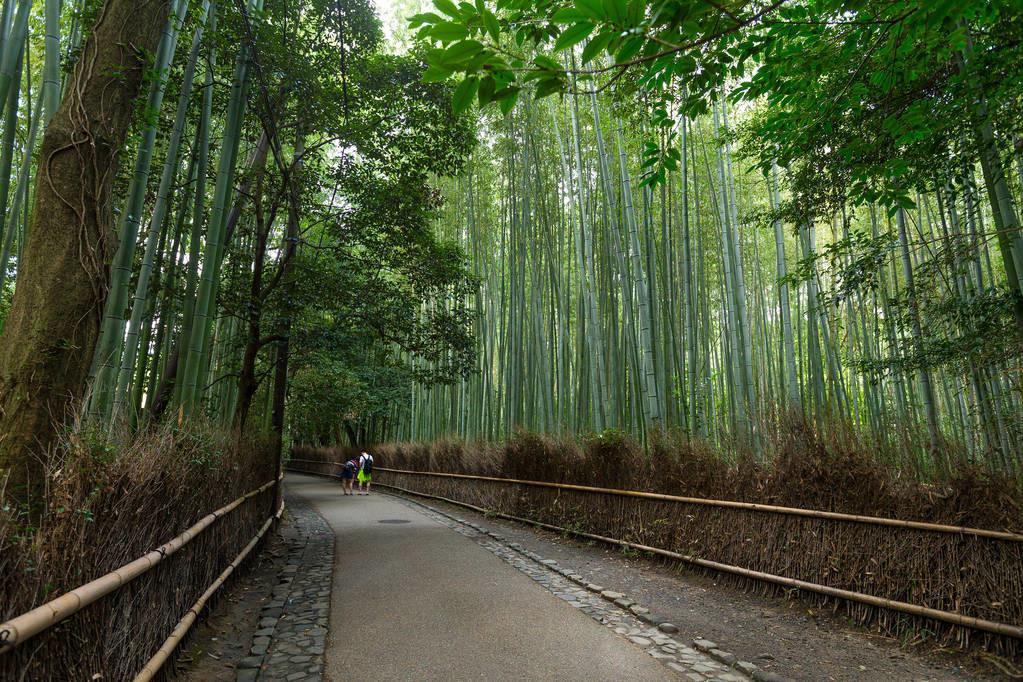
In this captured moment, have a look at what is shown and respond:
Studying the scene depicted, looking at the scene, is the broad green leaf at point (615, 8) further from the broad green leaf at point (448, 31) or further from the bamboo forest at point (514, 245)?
the broad green leaf at point (448, 31)

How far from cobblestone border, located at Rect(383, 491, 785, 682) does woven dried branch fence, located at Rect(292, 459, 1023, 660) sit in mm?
849

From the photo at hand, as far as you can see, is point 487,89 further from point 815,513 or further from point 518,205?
point 518,205

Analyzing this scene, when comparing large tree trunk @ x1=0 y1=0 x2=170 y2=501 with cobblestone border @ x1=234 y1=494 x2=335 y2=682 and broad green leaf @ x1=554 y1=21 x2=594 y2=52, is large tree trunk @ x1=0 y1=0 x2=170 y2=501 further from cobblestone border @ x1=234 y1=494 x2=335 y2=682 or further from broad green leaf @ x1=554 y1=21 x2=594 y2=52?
broad green leaf @ x1=554 y1=21 x2=594 y2=52

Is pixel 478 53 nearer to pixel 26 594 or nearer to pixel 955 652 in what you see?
pixel 26 594

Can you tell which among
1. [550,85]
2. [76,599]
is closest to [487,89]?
[550,85]

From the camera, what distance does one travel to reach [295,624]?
3.18m


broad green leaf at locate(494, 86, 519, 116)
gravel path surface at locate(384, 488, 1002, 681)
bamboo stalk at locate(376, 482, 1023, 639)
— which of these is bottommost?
gravel path surface at locate(384, 488, 1002, 681)

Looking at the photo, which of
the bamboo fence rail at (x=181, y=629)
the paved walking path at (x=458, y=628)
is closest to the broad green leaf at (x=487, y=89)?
the bamboo fence rail at (x=181, y=629)

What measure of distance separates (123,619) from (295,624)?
1.53m

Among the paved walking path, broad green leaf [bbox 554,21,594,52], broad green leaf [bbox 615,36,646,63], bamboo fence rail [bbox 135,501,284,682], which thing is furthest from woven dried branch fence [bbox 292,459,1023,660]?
bamboo fence rail [bbox 135,501,284,682]

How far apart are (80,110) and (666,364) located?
18.4ft

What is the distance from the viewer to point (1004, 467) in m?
2.76

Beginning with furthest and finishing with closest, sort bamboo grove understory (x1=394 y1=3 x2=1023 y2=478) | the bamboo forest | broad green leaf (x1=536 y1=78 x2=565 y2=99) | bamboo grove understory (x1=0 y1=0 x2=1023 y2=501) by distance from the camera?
bamboo grove understory (x1=394 y1=3 x2=1023 y2=478) < bamboo grove understory (x1=0 y1=0 x2=1023 y2=501) < the bamboo forest < broad green leaf (x1=536 y1=78 x2=565 y2=99)

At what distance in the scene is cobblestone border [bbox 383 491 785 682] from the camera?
2.50 m
